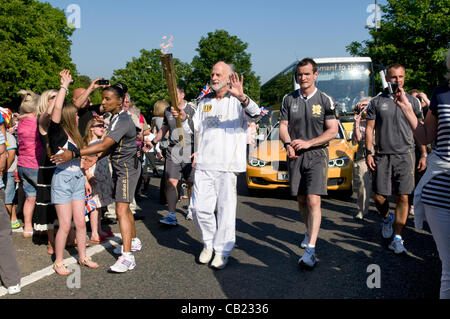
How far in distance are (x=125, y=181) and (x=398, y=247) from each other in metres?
3.19

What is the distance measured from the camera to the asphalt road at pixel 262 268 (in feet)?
12.8

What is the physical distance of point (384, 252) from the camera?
5.13m

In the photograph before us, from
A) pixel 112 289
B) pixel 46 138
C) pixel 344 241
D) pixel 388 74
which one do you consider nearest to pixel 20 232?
pixel 46 138

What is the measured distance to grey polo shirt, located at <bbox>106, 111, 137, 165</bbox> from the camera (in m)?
4.61

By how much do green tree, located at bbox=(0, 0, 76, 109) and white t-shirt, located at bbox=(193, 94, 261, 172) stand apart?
2999cm

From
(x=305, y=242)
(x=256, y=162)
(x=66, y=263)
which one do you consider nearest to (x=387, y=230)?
(x=305, y=242)

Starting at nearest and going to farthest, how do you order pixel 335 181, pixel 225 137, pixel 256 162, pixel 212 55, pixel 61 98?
pixel 61 98 → pixel 225 137 → pixel 335 181 → pixel 256 162 → pixel 212 55

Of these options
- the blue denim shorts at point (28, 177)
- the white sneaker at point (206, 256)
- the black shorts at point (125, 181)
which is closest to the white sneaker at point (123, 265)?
the black shorts at point (125, 181)

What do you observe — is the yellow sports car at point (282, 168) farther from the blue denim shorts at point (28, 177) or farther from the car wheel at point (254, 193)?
the blue denim shorts at point (28, 177)

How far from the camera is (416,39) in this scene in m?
27.4

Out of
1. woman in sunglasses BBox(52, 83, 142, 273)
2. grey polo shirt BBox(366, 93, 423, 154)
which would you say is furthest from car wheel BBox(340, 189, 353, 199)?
woman in sunglasses BBox(52, 83, 142, 273)

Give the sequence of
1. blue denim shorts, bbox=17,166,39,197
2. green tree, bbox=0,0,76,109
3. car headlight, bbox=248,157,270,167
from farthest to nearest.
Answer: green tree, bbox=0,0,76,109 → car headlight, bbox=248,157,270,167 → blue denim shorts, bbox=17,166,39,197
